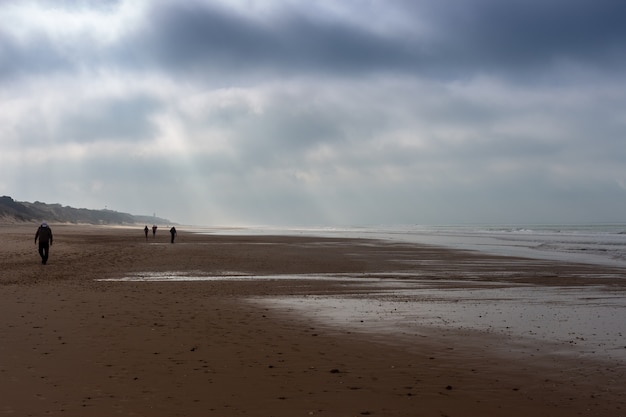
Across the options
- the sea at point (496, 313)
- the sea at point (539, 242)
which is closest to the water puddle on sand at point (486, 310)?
the sea at point (496, 313)

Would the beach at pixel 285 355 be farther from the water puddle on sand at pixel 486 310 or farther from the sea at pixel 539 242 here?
the sea at pixel 539 242

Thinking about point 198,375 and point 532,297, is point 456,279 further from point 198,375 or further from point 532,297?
point 198,375

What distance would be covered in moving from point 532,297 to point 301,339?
9.55 meters

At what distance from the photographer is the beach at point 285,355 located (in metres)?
6.64

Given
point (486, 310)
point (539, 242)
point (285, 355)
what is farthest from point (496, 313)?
point (539, 242)

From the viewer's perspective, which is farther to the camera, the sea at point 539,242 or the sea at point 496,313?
the sea at point 539,242

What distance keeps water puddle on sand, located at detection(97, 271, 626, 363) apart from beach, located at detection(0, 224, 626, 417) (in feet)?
0.29

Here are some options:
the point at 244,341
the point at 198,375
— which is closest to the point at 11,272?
the point at 244,341

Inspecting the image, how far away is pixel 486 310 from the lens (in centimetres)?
1415

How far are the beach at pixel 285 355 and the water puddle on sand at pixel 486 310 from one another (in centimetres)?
9

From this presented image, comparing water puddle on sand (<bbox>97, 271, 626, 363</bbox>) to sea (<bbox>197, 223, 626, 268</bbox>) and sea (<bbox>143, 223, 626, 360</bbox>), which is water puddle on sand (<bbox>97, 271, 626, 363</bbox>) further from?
sea (<bbox>197, 223, 626, 268</bbox>)

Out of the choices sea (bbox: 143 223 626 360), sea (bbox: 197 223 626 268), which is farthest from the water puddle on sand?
sea (bbox: 197 223 626 268)

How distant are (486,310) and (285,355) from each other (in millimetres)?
7115

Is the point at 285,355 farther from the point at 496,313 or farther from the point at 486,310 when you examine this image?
the point at 486,310
